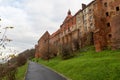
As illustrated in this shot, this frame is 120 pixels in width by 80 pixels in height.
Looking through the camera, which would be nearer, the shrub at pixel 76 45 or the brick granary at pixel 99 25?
the brick granary at pixel 99 25

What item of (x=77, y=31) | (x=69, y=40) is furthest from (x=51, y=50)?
(x=77, y=31)

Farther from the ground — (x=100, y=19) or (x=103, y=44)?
(x=100, y=19)

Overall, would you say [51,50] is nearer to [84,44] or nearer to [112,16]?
[84,44]

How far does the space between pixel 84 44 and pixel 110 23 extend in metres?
12.2

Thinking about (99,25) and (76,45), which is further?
(76,45)

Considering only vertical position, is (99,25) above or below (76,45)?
above

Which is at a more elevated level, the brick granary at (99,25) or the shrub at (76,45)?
the brick granary at (99,25)

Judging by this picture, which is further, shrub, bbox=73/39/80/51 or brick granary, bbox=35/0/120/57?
shrub, bbox=73/39/80/51

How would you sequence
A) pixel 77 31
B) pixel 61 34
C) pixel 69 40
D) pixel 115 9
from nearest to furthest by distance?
pixel 115 9 < pixel 77 31 < pixel 69 40 < pixel 61 34

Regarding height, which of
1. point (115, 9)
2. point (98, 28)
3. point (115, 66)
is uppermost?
point (115, 9)

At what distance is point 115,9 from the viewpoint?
47500 millimetres

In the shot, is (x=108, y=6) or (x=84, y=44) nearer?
(x=108, y=6)

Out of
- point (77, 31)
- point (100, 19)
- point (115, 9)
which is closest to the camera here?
point (115, 9)

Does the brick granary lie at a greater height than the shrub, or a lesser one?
greater
